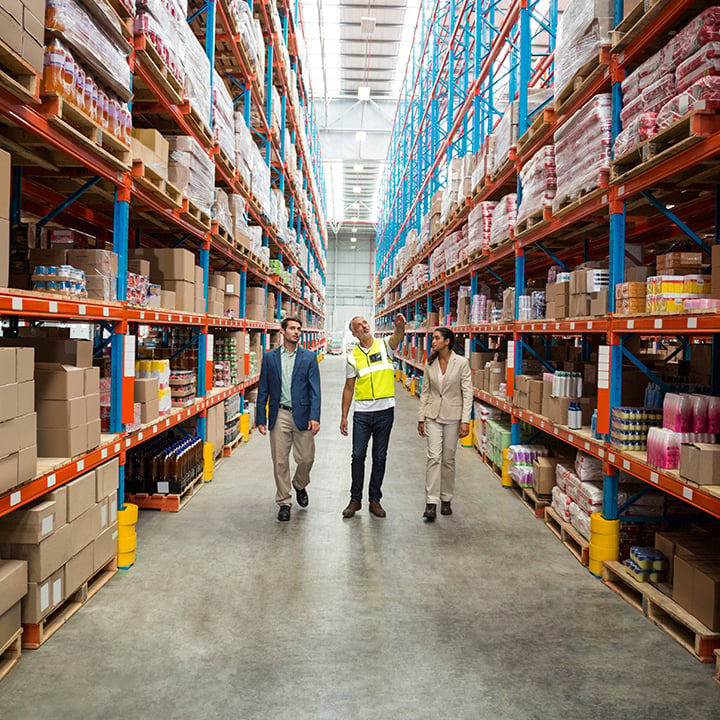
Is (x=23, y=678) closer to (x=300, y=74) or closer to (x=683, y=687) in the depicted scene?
(x=683, y=687)

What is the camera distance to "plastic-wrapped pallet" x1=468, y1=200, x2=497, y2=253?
807 cm

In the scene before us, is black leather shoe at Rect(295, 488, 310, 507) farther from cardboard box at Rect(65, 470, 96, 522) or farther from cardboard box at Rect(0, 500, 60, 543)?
cardboard box at Rect(0, 500, 60, 543)

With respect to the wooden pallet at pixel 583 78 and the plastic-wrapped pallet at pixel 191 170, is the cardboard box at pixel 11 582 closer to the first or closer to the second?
the plastic-wrapped pallet at pixel 191 170

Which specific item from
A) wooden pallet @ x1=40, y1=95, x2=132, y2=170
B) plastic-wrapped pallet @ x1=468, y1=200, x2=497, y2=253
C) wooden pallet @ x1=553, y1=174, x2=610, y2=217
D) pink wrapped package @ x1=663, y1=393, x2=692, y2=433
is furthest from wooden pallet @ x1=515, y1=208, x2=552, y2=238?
wooden pallet @ x1=40, y1=95, x2=132, y2=170

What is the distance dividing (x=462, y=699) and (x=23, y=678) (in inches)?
86.1

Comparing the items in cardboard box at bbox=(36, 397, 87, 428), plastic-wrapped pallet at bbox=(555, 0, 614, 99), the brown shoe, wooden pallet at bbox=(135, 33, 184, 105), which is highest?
plastic-wrapped pallet at bbox=(555, 0, 614, 99)

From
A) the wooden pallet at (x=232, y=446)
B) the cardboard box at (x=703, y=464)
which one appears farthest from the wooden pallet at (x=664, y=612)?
the wooden pallet at (x=232, y=446)

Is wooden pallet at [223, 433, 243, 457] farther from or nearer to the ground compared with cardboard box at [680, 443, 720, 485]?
nearer to the ground

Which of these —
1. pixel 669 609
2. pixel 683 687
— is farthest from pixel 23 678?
pixel 669 609

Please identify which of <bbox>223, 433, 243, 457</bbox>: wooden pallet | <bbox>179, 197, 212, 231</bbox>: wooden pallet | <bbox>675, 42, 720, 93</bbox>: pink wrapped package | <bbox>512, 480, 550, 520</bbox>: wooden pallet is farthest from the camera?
<bbox>223, 433, 243, 457</bbox>: wooden pallet

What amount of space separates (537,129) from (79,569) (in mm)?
5743

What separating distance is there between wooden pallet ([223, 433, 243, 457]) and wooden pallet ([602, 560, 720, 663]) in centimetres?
537

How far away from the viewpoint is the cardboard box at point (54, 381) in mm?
3570

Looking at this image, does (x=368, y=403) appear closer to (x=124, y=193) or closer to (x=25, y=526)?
(x=124, y=193)
